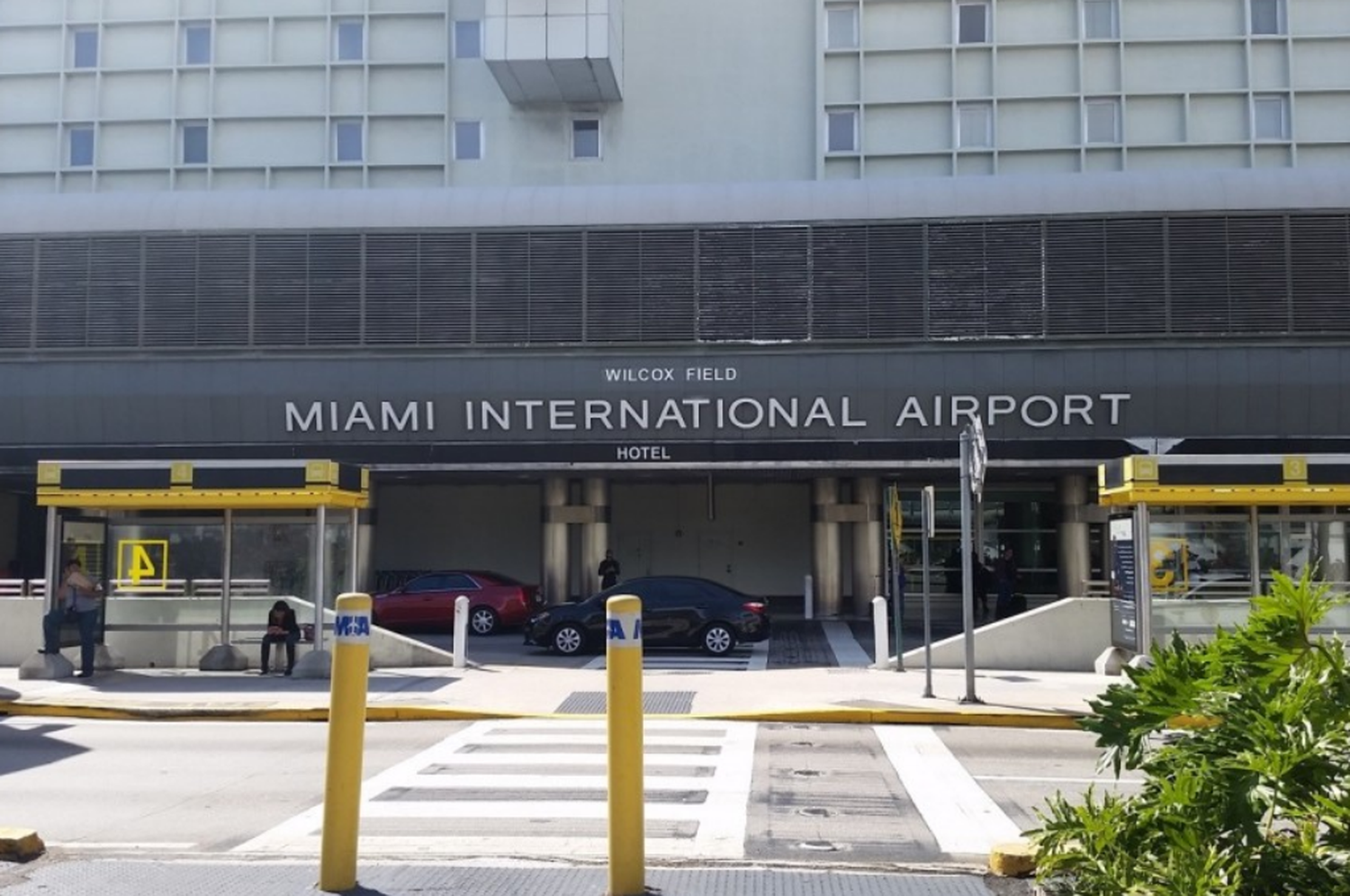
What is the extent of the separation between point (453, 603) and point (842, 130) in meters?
19.8

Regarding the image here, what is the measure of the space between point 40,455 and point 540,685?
698 inches

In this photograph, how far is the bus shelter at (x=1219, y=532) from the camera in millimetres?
17453

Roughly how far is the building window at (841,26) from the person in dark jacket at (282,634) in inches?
1037

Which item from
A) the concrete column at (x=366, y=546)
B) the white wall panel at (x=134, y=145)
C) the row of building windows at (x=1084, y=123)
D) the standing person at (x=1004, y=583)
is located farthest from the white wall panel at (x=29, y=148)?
the standing person at (x=1004, y=583)

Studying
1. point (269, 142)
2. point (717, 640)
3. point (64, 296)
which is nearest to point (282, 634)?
point (717, 640)

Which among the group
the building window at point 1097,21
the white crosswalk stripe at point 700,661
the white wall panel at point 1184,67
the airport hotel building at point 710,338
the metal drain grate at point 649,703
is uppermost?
the building window at point 1097,21

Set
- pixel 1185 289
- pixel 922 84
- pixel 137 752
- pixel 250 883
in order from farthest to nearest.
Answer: pixel 922 84, pixel 1185 289, pixel 137 752, pixel 250 883

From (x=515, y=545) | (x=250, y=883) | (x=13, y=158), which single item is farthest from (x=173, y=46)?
(x=250, y=883)

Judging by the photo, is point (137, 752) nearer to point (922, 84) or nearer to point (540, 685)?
point (540, 685)

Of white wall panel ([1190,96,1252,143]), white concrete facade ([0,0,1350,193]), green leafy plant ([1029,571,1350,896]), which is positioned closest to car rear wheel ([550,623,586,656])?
green leafy plant ([1029,571,1350,896])

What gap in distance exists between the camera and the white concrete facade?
37.8m

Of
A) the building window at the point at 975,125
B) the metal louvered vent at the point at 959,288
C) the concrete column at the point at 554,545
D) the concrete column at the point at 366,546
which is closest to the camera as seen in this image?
the metal louvered vent at the point at 959,288

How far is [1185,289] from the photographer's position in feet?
92.6

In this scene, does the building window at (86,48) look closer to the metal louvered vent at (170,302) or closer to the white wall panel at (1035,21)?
the metal louvered vent at (170,302)
